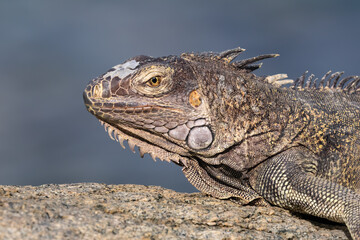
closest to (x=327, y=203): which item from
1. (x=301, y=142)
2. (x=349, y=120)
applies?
(x=301, y=142)

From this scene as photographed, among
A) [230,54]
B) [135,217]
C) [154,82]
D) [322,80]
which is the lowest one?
[135,217]

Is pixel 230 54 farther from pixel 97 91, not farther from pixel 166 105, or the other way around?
pixel 97 91

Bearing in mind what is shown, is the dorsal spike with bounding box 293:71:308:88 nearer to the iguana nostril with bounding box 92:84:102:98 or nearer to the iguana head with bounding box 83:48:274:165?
the iguana head with bounding box 83:48:274:165

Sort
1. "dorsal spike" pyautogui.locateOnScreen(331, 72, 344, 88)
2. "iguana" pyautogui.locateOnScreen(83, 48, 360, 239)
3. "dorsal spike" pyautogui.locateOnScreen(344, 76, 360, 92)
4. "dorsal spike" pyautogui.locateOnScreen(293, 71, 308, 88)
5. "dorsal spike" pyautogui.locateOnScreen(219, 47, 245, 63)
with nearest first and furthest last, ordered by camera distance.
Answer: "iguana" pyautogui.locateOnScreen(83, 48, 360, 239)
"dorsal spike" pyautogui.locateOnScreen(219, 47, 245, 63)
"dorsal spike" pyautogui.locateOnScreen(293, 71, 308, 88)
"dorsal spike" pyautogui.locateOnScreen(331, 72, 344, 88)
"dorsal spike" pyautogui.locateOnScreen(344, 76, 360, 92)

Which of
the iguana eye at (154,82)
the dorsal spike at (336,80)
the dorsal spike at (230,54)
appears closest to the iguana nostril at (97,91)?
the iguana eye at (154,82)

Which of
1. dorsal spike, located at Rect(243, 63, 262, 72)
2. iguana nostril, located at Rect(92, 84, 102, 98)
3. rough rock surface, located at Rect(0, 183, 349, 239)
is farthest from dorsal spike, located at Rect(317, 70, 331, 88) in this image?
iguana nostril, located at Rect(92, 84, 102, 98)

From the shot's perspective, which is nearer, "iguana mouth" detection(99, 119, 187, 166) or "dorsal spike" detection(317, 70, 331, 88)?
"iguana mouth" detection(99, 119, 187, 166)

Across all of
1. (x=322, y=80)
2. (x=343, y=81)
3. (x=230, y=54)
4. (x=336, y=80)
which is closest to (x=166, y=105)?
(x=230, y=54)
